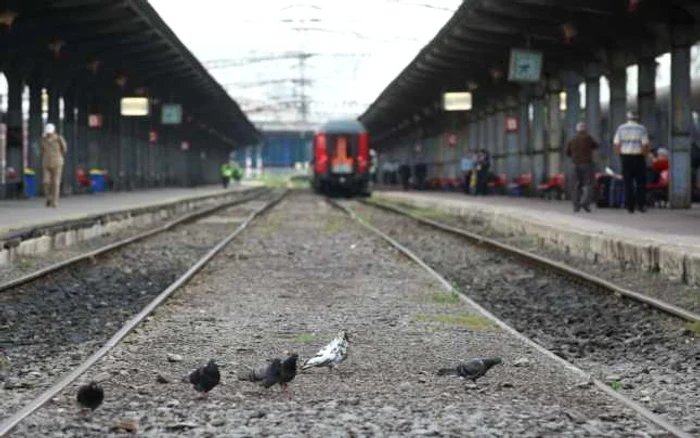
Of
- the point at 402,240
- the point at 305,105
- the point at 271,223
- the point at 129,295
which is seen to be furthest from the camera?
the point at 305,105

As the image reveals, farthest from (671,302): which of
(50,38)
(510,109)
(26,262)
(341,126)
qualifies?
(341,126)

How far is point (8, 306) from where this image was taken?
33.0ft

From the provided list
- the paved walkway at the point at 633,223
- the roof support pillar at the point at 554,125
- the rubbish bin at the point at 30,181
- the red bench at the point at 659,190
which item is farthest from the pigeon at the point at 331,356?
the rubbish bin at the point at 30,181

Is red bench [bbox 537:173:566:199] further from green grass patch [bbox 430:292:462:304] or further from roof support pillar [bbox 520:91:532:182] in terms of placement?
green grass patch [bbox 430:292:462:304]

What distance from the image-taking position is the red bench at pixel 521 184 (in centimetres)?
3606

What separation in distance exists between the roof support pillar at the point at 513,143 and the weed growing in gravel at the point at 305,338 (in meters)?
28.9

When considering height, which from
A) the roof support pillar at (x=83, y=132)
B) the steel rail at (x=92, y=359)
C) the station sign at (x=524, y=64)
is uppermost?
the station sign at (x=524, y=64)

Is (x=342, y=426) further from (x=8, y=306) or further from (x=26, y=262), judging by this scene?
(x=26, y=262)

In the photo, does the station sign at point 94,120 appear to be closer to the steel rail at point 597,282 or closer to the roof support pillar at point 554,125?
the roof support pillar at point 554,125

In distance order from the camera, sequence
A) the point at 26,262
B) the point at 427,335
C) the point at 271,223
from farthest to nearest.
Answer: the point at 271,223, the point at 26,262, the point at 427,335

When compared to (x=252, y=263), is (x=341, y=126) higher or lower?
higher

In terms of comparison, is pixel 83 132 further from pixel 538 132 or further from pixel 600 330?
pixel 600 330

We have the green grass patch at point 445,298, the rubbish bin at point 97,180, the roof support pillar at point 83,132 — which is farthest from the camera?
the rubbish bin at point 97,180

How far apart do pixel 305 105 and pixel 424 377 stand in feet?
319
